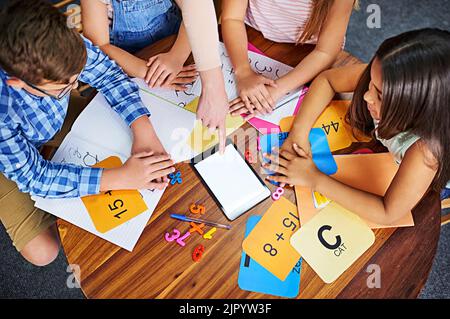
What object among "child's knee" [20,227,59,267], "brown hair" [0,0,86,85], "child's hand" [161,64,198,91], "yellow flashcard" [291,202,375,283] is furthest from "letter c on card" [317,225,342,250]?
"child's knee" [20,227,59,267]

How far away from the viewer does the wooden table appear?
2.85ft

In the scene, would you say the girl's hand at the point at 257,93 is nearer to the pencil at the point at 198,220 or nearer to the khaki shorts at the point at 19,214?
the pencil at the point at 198,220

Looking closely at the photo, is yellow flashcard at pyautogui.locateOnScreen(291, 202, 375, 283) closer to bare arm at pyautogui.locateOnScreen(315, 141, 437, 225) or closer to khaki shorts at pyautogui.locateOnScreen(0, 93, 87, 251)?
bare arm at pyautogui.locateOnScreen(315, 141, 437, 225)

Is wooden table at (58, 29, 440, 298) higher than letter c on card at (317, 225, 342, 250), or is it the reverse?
letter c on card at (317, 225, 342, 250)

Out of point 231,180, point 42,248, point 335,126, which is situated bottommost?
point 42,248

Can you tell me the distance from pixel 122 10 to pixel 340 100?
0.63m

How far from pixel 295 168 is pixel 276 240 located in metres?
0.16

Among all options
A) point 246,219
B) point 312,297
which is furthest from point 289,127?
point 312,297

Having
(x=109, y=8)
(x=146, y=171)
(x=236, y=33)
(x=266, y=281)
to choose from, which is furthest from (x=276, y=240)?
(x=109, y=8)

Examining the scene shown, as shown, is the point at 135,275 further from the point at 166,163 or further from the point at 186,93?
the point at 186,93

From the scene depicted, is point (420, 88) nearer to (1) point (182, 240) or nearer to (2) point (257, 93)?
(2) point (257, 93)

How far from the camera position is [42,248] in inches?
45.4

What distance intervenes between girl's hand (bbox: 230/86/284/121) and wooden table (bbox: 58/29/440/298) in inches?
8.6

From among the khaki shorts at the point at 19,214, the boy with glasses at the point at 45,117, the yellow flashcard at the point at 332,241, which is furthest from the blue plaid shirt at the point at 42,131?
the yellow flashcard at the point at 332,241
